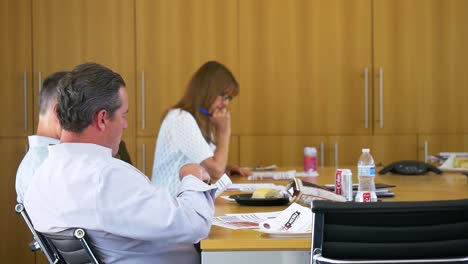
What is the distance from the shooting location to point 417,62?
5145 millimetres

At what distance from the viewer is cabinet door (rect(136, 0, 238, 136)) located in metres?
5.08

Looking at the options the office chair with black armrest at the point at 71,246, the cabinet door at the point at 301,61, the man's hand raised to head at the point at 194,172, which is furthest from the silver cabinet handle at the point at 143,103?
the office chair with black armrest at the point at 71,246

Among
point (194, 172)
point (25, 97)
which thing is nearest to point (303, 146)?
point (25, 97)

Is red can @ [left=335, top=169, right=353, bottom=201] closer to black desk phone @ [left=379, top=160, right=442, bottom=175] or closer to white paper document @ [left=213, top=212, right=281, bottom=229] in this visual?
white paper document @ [left=213, top=212, right=281, bottom=229]

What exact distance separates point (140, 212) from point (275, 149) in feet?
11.5

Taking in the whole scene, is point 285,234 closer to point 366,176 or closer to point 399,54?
point 366,176

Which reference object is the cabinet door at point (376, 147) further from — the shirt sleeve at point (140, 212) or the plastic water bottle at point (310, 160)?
the shirt sleeve at point (140, 212)

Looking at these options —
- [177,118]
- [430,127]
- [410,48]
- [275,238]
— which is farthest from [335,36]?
[275,238]

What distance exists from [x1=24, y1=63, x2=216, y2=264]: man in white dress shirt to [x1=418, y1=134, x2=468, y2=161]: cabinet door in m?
3.56

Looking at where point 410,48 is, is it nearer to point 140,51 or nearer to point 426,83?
point 426,83

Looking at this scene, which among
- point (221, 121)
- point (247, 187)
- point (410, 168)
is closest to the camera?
point (247, 187)

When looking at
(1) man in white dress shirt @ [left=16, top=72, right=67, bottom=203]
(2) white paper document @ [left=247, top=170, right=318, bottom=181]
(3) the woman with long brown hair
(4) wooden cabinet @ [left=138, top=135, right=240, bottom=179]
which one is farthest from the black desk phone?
(1) man in white dress shirt @ [left=16, top=72, right=67, bottom=203]

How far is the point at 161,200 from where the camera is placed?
5.67ft

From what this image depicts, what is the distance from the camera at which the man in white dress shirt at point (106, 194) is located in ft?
5.61
